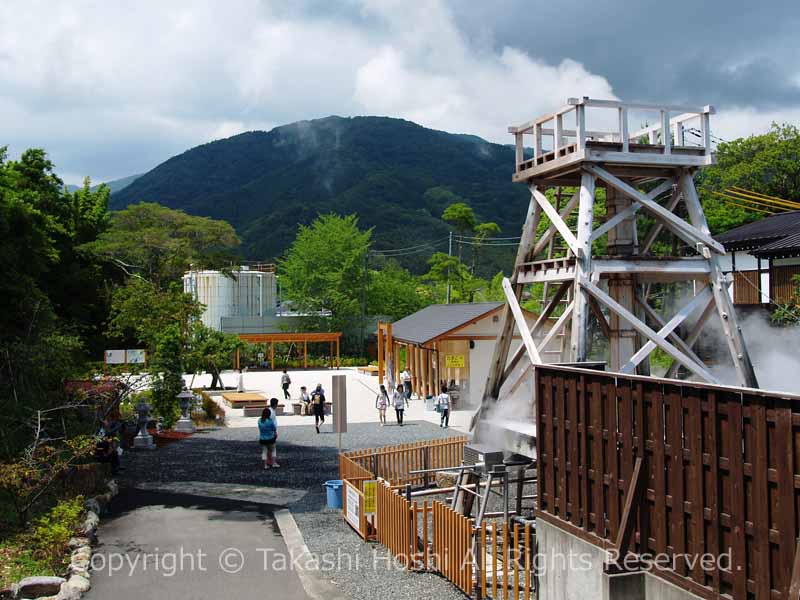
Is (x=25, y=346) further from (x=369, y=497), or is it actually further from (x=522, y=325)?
(x=522, y=325)

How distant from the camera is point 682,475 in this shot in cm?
697

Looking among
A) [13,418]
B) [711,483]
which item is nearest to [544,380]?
[711,483]

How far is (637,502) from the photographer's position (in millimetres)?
7492

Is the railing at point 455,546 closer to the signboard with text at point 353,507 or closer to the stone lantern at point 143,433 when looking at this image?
the signboard with text at point 353,507

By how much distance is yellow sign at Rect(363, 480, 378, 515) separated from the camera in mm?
12172

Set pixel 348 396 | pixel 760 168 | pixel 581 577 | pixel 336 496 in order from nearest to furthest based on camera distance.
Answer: pixel 581 577 → pixel 336 496 → pixel 348 396 → pixel 760 168

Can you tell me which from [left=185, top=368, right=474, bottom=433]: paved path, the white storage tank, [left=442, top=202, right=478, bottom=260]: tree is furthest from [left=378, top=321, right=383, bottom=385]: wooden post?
[left=442, top=202, right=478, bottom=260]: tree

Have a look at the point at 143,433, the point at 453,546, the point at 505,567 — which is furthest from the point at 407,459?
the point at 143,433

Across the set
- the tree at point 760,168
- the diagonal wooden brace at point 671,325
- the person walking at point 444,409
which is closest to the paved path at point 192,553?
the diagonal wooden brace at point 671,325

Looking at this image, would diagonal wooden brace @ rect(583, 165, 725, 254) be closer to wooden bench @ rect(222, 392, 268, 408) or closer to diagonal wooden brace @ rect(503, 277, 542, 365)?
diagonal wooden brace @ rect(503, 277, 542, 365)

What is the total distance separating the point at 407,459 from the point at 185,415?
41.6 feet

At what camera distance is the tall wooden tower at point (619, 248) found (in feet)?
39.2

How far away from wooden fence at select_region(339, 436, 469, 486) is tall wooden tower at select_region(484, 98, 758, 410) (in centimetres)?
266

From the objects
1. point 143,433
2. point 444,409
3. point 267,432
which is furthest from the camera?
point 444,409
